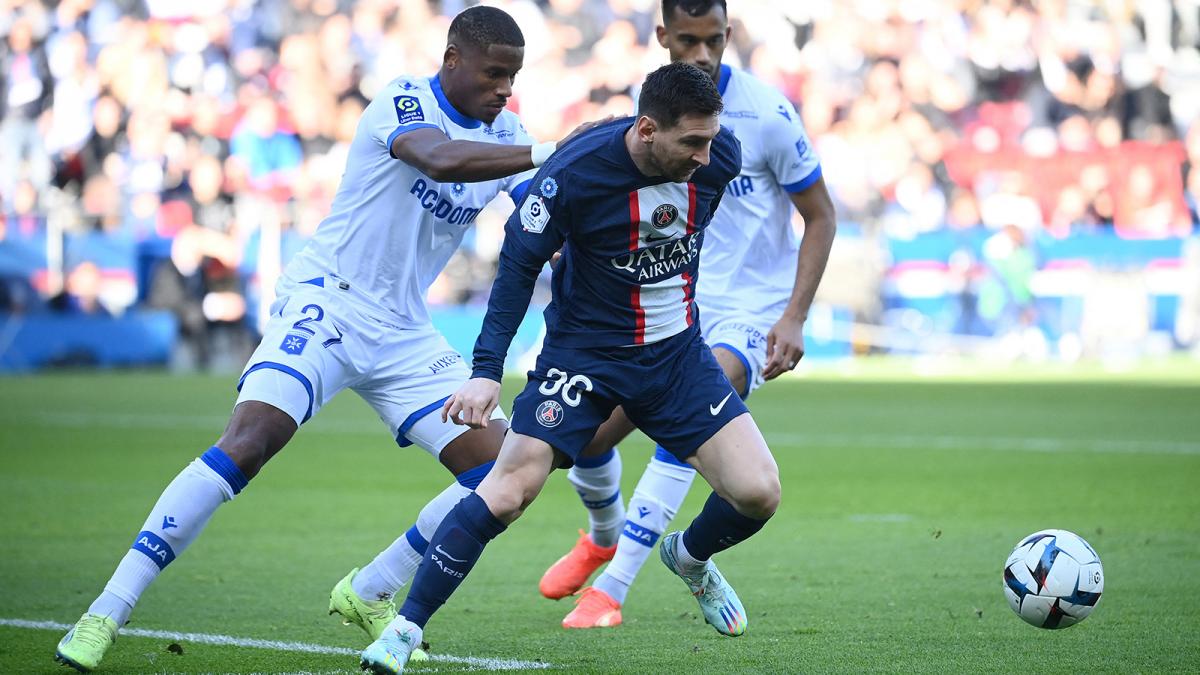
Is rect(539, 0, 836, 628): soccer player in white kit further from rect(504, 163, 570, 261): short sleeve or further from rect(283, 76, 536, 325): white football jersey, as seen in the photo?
rect(504, 163, 570, 261): short sleeve

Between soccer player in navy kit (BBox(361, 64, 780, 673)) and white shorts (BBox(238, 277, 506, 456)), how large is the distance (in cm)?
66

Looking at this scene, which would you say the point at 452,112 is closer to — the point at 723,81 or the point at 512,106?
the point at 723,81

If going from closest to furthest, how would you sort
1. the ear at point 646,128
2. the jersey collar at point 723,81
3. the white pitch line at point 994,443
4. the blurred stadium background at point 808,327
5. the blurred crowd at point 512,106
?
the ear at point 646,128 < the blurred stadium background at point 808,327 < the jersey collar at point 723,81 < the white pitch line at point 994,443 < the blurred crowd at point 512,106

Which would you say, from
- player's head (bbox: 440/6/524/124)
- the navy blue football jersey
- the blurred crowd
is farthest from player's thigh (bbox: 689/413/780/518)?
the blurred crowd

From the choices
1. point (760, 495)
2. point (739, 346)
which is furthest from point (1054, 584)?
point (739, 346)

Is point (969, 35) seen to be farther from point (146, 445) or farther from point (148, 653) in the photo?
point (148, 653)

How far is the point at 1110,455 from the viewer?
12.4 meters

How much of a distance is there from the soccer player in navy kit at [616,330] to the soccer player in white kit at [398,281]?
0.35 m

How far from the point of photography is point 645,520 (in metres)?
6.52

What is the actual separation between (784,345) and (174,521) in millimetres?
2514

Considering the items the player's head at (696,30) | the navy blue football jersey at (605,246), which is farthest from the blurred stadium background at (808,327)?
the player's head at (696,30)

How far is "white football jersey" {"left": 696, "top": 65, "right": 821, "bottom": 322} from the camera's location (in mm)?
6809

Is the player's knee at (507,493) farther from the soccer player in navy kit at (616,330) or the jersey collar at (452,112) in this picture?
the jersey collar at (452,112)

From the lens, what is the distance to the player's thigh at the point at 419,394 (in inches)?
229
